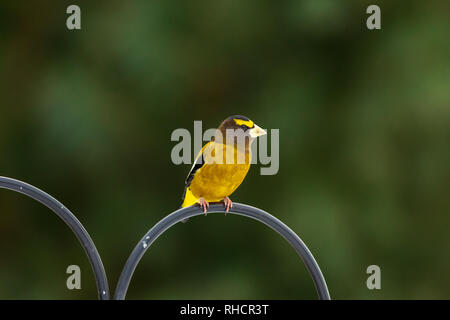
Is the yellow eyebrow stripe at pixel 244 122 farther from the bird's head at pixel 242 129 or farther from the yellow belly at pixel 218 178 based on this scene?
the yellow belly at pixel 218 178

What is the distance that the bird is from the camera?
219cm

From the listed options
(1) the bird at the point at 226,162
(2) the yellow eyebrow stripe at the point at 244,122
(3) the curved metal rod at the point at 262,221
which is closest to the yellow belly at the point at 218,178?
(1) the bird at the point at 226,162

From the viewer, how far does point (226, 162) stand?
7.25ft

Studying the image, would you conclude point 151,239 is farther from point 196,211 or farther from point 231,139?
point 231,139

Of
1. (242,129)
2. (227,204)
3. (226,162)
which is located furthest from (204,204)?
(242,129)

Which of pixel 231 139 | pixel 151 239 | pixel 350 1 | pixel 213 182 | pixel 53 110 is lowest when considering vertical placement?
pixel 151 239

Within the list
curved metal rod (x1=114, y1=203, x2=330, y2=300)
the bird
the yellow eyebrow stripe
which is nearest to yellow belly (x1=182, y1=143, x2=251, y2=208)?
the bird

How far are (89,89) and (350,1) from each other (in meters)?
1.94

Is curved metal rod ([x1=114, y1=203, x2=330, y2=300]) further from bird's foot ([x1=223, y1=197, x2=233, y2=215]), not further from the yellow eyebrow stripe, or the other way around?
the yellow eyebrow stripe

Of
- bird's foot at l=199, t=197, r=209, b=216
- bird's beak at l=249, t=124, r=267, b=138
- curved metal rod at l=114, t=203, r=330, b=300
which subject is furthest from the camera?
bird's beak at l=249, t=124, r=267, b=138

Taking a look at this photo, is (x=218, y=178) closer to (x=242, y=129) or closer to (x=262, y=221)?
(x=242, y=129)

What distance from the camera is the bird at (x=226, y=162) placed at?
7.18ft

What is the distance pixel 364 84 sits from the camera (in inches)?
172
